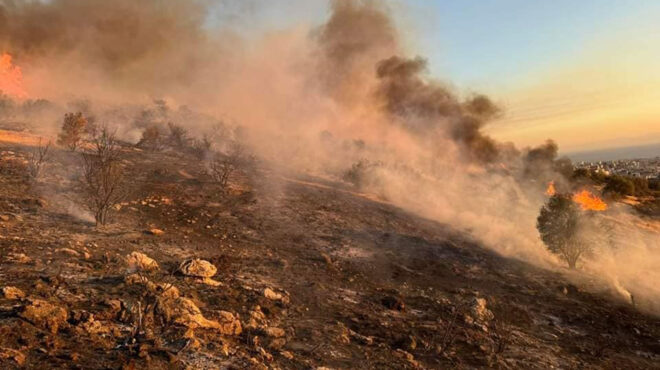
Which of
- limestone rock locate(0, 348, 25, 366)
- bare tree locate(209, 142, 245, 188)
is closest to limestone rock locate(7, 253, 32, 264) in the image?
limestone rock locate(0, 348, 25, 366)

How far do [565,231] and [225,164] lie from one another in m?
17.8

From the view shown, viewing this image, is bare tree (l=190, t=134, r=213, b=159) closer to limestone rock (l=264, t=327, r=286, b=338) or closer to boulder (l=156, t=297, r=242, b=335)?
boulder (l=156, t=297, r=242, b=335)

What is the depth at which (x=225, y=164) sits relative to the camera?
23.0m

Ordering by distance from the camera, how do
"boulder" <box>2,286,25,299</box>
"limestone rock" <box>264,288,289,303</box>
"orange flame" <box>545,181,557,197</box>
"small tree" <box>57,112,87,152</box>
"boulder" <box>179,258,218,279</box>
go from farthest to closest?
"orange flame" <box>545,181,557,197</box>, "small tree" <box>57,112,87,152</box>, "boulder" <box>179,258,218,279</box>, "limestone rock" <box>264,288,289,303</box>, "boulder" <box>2,286,25,299</box>

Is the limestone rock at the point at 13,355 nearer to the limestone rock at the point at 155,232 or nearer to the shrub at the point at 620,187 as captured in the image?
the limestone rock at the point at 155,232

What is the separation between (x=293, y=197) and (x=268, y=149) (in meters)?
17.7

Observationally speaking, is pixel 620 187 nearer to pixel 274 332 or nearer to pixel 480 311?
pixel 480 311

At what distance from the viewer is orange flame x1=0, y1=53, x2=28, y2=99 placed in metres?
43.2

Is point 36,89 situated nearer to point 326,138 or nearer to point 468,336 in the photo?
point 326,138

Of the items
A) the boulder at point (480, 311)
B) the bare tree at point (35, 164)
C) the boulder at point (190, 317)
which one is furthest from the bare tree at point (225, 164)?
the boulder at point (480, 311)

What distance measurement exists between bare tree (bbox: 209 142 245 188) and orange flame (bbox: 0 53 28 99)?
27940mm

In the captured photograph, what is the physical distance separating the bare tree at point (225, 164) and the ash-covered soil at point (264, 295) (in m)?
2.31

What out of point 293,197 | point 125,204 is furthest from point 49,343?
point 293,197

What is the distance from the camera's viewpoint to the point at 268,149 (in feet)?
128
